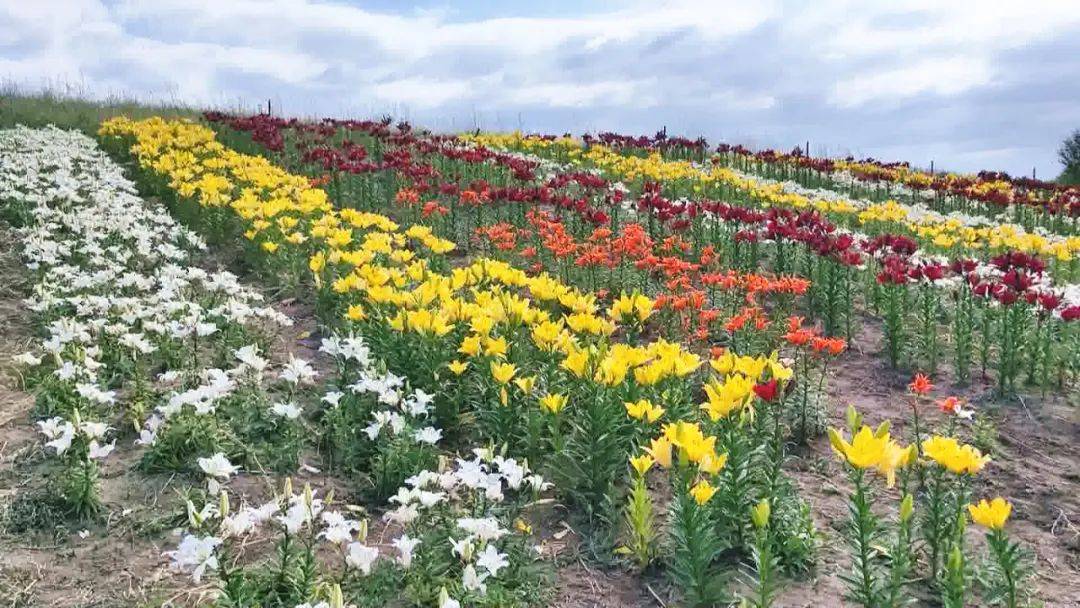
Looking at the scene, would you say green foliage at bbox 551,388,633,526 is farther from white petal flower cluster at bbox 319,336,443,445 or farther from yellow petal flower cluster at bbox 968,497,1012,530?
yellow petal flower cluster at bbox 968,497,1012,530

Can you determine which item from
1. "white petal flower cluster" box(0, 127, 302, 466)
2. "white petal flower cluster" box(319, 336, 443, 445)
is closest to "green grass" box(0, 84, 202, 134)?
"white petal flower cluster" box(0, 127, 302, 466)

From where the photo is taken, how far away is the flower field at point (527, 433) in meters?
3.67

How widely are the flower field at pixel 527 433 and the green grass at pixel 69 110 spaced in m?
15.2

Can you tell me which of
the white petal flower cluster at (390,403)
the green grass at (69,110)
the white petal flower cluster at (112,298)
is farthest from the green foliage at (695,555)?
the green grass at (69,110)

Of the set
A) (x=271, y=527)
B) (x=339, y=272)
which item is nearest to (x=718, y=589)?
(x=271, y=527)

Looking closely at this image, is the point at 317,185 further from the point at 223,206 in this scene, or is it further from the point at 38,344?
the point at 38,344

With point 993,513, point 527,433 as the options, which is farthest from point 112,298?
point 993,513

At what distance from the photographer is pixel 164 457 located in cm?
479

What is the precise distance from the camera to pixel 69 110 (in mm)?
26062

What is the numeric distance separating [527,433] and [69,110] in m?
26.5

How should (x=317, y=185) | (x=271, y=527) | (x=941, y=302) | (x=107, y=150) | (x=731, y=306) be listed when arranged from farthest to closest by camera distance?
(x=107, y=150), (x=317, y=185), (x=941, y=302), (x=731, y=306), (x=271, y=527)

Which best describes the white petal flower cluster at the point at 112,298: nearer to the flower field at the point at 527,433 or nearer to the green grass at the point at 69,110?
the flower field at the point at 527,433

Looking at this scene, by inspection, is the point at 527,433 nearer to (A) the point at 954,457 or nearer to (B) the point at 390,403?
(B) the point at 390,403

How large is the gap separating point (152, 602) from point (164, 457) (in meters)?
1.23
